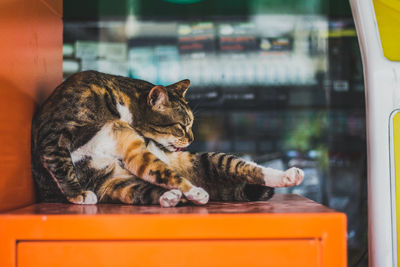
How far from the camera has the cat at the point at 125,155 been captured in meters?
0.86

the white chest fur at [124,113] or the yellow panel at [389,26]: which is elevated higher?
the yellow panel at [389,26]

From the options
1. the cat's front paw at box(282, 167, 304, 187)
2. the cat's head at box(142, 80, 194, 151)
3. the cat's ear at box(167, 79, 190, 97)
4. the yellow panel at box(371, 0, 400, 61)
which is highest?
the yellow panel at box(371, 0, 400, 61)

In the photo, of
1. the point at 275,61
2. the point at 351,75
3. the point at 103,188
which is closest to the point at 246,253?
the point at 103,188

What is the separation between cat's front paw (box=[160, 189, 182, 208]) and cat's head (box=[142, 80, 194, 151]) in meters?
0.19

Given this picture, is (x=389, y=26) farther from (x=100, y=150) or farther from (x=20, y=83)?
(x=20, y=83)

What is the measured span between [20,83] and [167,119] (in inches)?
15.2

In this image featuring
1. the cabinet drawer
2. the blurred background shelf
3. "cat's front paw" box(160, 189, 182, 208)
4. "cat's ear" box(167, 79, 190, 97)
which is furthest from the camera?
the blurred background shelf

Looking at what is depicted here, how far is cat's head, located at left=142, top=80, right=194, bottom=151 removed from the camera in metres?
0.95

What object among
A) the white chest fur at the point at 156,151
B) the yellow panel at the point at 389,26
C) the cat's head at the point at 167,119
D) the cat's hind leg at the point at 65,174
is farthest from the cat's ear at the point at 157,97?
the yellow panel at the point at 389,26

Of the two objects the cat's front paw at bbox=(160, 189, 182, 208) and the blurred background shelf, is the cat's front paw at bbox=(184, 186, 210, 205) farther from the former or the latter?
the blurred background shelf

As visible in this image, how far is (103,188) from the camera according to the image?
898mm

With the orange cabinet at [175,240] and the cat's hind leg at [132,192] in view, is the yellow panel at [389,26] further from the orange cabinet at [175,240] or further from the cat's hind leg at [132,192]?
the cat's hind leg at [132,192]

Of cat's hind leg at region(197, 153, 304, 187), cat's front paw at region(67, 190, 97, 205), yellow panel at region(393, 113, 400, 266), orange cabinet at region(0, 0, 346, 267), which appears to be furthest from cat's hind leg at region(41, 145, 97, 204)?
yellow panel at region(393, 113, 400, 266)

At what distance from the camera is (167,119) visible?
0.96 meters
